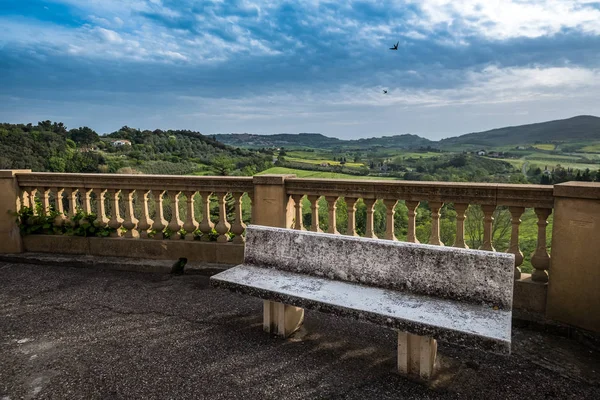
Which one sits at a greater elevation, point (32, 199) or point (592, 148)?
point (592, 148)

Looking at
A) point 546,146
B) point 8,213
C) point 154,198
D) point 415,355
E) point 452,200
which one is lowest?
point 415,355

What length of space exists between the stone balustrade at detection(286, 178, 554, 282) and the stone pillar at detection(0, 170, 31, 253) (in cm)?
485

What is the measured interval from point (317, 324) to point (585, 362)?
2.49m

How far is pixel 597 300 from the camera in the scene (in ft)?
12.9

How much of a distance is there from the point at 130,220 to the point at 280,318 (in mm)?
3701

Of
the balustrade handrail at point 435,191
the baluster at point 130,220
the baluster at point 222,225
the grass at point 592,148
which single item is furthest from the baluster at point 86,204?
the grass at point 592,148

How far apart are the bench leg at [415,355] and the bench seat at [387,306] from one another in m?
0.25

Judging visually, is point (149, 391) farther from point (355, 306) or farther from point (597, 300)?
point (597, 300)

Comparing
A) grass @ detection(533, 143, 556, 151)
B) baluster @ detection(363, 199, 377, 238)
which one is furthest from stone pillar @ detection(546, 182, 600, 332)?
grass @ detection(533, 143, 556, 151)

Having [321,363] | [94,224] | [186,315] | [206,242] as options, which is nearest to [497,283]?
[321,363]

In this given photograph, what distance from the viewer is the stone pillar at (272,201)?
18.2ft

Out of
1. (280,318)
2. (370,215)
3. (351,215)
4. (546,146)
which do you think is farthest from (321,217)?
(546,146)

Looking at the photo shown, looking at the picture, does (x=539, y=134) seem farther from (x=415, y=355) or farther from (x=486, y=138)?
(x=415, y=355)

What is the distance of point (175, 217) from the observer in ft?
20.6
